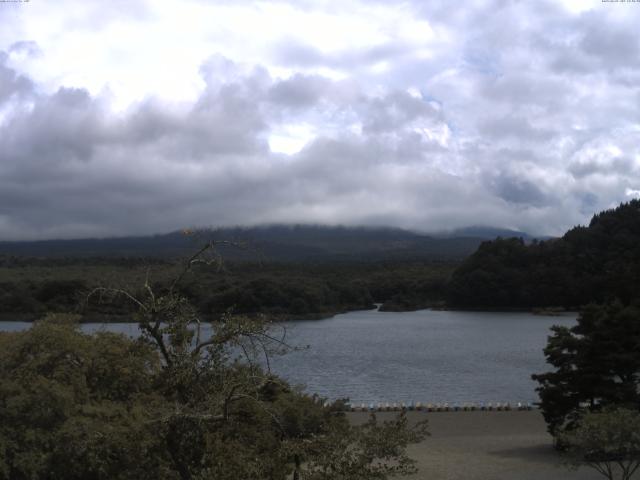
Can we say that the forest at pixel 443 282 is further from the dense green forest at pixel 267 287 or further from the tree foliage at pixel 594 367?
the tree foliage at pixel 594 367

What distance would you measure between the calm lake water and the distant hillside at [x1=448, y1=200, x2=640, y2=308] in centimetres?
638

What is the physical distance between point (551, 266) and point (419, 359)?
1589 inches

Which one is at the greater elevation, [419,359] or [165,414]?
[165,414]

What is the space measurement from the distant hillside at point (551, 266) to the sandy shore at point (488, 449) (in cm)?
4971

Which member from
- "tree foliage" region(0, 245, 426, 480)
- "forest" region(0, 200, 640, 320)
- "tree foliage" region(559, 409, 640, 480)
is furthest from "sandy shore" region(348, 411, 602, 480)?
"forest" region(0, 200, 640, 320)

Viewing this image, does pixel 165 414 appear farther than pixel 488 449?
No

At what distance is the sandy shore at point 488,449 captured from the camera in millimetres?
14961

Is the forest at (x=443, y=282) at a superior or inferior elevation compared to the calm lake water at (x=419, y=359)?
superior

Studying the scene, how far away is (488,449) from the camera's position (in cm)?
1830

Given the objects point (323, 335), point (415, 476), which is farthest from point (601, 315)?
point (323, 335)

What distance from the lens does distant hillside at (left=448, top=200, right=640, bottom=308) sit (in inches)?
2862

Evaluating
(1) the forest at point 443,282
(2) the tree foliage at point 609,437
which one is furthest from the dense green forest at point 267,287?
(2) the tree foliage at point 609,437

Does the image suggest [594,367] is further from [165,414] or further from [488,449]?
[165,414]

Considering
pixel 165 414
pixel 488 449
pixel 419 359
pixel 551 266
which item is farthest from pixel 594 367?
→ pixel 551 266
